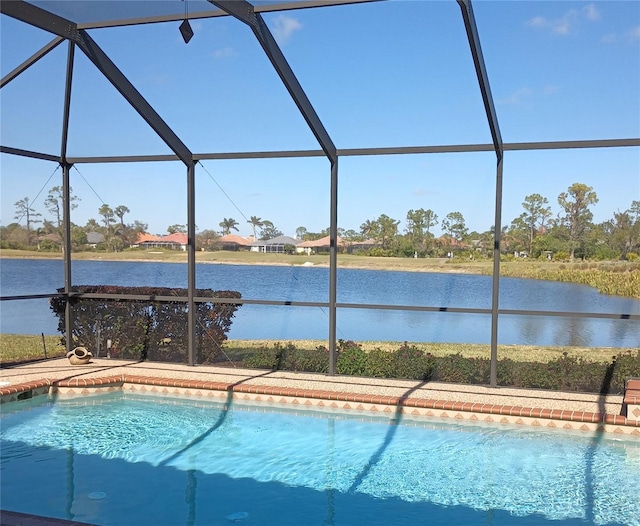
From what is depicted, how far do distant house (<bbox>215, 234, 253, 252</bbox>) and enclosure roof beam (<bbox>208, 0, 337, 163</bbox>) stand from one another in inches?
284

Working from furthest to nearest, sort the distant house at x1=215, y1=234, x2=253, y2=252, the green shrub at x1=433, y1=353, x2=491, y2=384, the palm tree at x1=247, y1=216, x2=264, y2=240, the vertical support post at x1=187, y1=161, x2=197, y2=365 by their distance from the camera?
the palm tree at x1=247, y1=216, x2=264, y2=240, the distant house at x1=215, y1=234, x2=253, y2=252, the vertical support post at x1=187, y1=161, x2=197, y2=365, the green shrub at x1=433, y1=353, x2=491, y2=384

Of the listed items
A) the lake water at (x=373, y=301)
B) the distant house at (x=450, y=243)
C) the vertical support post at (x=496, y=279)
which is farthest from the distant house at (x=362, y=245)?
the vertical support post at (x=496, y=279)

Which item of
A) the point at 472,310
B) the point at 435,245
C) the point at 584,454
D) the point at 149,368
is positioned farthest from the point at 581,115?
the point at 149,368

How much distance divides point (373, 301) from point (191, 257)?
7.68 meters

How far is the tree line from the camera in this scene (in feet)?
31.5

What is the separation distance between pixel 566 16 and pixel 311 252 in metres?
6.85

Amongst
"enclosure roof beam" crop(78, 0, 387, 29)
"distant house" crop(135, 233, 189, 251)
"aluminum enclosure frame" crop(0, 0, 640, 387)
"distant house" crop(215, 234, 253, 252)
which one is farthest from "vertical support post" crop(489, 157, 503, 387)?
"distant house" crop(135, 233, 189, 251)

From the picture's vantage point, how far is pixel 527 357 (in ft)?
29.6

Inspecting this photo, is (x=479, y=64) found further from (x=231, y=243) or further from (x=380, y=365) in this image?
(x=231, y=243)

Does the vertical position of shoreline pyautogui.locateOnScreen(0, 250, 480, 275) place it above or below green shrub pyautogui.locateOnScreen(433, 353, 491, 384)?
above

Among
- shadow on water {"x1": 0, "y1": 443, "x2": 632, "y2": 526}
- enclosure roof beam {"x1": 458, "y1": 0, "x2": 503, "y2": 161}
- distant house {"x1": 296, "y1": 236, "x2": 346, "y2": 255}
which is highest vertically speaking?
enclosure roof beam {"x1": 458, "y1": 0, "x2": 503, "y2": 161}

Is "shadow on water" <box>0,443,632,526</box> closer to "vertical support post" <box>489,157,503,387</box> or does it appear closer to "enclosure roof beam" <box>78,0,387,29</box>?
"vertical support post" <box>489,157,503,387</box>

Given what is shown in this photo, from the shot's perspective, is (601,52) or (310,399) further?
(601,52)

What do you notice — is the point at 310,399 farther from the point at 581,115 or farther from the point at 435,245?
the point at 581,115
